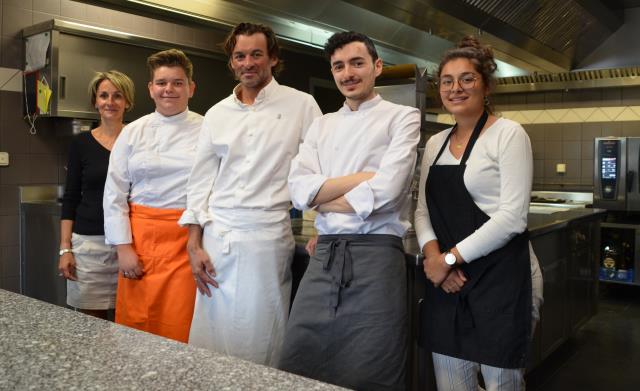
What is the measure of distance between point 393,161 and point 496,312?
50 cm

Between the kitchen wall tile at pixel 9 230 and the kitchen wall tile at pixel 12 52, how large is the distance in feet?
3.07

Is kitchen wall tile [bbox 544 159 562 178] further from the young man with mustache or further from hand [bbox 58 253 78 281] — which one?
hand [bbox 58 253 78 281]

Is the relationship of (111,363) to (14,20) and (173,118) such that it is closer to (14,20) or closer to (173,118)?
(173,118)

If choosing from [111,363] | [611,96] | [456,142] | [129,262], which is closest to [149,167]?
[129,262]

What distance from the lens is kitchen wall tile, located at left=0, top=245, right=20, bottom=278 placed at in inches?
143

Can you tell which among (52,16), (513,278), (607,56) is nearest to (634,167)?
(607,56)

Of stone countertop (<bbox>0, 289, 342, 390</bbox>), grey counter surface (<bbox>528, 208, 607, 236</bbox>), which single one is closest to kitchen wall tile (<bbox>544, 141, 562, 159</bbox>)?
grey counter surface (<bbox>528, 208, 607, 236</bbox>)

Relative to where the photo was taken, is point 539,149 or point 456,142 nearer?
point 456,142

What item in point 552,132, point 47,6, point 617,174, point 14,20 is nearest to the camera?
point 14,20

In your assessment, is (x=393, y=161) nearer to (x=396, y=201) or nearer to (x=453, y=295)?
(x=396, y=201)

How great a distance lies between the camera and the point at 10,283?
3.68 meters

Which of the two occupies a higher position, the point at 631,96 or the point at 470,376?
the point at 631,96

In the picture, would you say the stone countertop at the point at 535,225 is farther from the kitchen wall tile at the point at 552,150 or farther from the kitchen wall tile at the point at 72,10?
the kitchen wall tile at the point at 552,150

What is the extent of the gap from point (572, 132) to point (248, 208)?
542 centimetres
